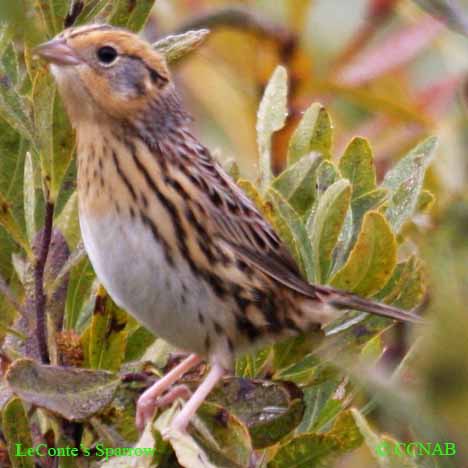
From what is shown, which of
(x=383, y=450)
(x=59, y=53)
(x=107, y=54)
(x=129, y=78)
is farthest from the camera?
(x=129, y=78)

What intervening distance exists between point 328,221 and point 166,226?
24.3 inches

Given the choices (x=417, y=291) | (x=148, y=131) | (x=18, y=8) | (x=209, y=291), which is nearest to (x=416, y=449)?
(x=417, y=291)

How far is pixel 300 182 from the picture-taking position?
2225mm

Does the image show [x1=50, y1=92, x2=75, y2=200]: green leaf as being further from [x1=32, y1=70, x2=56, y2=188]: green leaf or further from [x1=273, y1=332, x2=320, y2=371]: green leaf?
[x1=273, y1=332, x2=320, y2=371]: green leaf

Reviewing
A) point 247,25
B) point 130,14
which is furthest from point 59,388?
point 247,25

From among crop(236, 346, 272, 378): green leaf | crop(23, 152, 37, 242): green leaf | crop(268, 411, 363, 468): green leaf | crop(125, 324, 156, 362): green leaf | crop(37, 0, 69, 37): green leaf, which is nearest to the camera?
crop(268, 411, 363, 468): green leaf

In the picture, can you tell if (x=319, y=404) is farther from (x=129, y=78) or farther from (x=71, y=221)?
(x=129, y=78)

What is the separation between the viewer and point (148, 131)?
9.00ft

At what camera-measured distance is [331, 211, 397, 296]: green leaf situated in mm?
1924

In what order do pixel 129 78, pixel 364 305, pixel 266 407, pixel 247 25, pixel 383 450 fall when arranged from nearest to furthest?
1. pixel 383 450
2. pixel 266 407
3. pixel 364 305
4. pixel 129 78
5. pixel 247 25

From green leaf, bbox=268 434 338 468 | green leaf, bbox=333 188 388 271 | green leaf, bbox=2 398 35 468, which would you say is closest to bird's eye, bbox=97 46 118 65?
green leaf, bbox=333 188 388 271

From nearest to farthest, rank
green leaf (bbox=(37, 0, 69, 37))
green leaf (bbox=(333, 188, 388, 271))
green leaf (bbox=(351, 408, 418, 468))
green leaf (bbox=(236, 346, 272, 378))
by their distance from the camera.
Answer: green leaf (bbox=(351, 408, 418, 468)), green leaf (bbox=(37, 0, 69, 37)), green leaf (bbox=(333, 188, 388, 271)), green leaf (bbox=(236, 346, 272, 378))

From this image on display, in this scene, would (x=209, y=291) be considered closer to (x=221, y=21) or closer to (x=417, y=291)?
(x=417, y=291)

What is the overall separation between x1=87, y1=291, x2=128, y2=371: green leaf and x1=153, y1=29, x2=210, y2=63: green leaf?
0.58 metres
